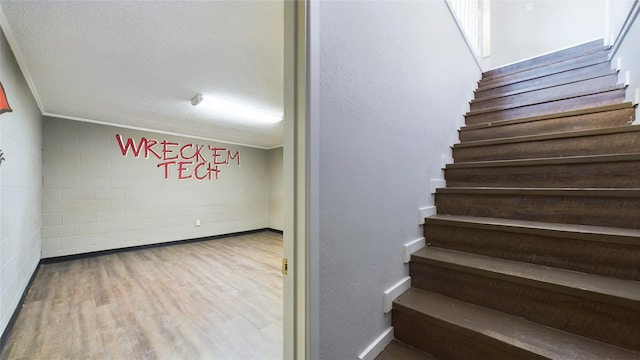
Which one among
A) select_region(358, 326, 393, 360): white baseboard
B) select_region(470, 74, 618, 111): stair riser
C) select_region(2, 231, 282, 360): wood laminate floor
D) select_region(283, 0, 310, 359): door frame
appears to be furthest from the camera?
select_region(470, 74, 618, 111): stair riser

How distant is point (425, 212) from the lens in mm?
1655

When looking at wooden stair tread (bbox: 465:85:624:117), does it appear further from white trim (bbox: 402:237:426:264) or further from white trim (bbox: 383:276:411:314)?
white trim (bbox: 383:276:411:314)

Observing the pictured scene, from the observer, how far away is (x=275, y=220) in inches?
244

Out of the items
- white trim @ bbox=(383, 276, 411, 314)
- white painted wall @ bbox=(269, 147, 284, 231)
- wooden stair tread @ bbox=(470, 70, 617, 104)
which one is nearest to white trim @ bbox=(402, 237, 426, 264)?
white trim @ bbox=(383, 276, 411, 314)

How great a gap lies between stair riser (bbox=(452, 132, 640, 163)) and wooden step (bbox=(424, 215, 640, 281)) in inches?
25.4

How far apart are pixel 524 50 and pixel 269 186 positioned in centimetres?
585

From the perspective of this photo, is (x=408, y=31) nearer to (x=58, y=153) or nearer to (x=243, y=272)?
(x=243, y=272)

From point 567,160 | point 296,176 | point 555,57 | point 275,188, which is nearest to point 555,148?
point 567,160

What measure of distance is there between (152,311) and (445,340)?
252 cm

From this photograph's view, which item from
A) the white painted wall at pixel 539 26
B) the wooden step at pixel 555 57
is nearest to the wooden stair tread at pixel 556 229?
the wooden step at pixel 555 57

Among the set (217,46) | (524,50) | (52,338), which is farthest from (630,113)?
(52,338)

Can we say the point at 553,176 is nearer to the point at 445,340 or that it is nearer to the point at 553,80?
the point at 445,340

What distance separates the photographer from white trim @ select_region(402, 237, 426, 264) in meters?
1.42

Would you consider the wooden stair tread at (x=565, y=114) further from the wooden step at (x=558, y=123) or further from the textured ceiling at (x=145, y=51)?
the textured ceiling at (x=145, y=51)
